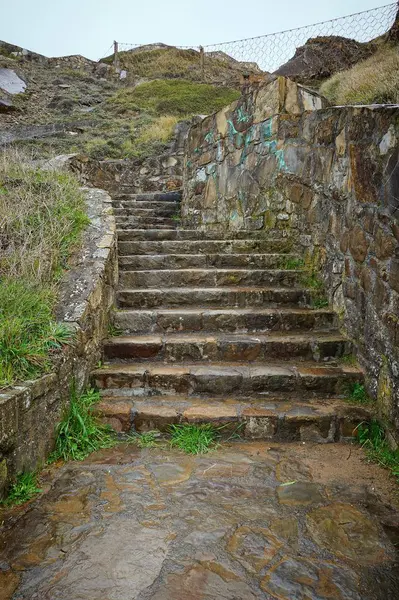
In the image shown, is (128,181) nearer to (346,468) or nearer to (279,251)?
(279,251)

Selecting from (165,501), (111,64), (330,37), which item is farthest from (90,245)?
(111,64)

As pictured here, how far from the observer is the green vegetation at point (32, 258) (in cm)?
232

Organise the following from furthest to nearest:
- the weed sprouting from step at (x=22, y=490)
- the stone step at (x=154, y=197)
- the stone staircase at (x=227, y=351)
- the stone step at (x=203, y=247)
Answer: the stone step at (x=154, y=197) < the stone step at (x=203, y=247) < the stone staircase at (x=227, y=351) < the weed sprouting from step at (x=22, y=490)

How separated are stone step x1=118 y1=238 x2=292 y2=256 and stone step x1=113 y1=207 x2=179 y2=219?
173 centimetres

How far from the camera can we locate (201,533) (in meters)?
1.79

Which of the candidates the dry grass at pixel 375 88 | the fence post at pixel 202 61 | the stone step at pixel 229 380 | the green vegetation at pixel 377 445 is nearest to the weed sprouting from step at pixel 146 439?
the stone step at pixel 229 380

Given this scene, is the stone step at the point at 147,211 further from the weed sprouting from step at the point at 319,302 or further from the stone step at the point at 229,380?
the stone step at the point at 229,380

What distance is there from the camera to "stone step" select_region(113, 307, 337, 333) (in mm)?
3562

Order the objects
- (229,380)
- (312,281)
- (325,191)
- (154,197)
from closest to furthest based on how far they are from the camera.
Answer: (229,380), (325,191), (312,281), (154,197)

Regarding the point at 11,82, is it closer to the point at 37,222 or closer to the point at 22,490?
the point at 37,222

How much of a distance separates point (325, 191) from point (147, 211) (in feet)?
12.4

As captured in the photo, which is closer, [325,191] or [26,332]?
[26,332]

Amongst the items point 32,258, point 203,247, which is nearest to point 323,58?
point 203,247

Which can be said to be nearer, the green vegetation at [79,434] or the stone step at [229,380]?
the green vegetation at [79,434]
